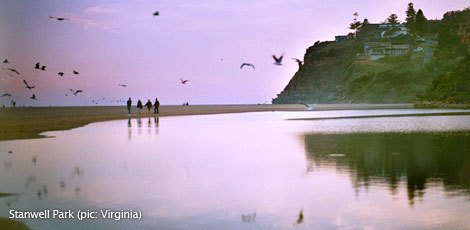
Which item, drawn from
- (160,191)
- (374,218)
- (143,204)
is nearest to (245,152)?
(160,191)

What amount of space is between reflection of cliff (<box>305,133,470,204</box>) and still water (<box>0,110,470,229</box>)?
4 centimetres

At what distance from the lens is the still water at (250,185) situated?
1006cm

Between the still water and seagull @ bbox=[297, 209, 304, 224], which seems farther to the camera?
A: the still water

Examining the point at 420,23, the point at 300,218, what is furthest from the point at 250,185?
the point at 420,23

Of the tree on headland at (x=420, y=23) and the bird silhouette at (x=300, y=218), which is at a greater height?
the tree on headland at (x=420, y=23)

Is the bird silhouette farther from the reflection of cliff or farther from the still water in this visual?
the reflection of cliff

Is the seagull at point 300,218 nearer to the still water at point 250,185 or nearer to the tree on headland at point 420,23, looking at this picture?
the still water at point 250,185

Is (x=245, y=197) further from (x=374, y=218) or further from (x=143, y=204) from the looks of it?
(x=374, y=218)

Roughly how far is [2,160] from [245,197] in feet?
43.6

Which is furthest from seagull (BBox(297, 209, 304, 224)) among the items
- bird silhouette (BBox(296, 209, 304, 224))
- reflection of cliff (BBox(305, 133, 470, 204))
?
reflection of cliff (BBox(305, 133, 470, 204))

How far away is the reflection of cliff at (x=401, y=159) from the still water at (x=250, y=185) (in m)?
0.04

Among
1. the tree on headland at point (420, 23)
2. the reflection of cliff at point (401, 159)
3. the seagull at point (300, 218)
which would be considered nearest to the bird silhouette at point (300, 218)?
the seagull at point (300, 218)

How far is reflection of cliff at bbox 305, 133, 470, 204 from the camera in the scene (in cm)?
1453

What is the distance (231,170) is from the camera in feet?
58.3
